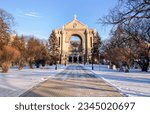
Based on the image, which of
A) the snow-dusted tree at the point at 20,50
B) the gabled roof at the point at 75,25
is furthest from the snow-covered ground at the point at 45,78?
the gabled roof at the point at 75,25

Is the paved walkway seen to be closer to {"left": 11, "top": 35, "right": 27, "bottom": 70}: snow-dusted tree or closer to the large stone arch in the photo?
{"left": 11, "top": 35, "right": 27, "bottom": 70}: snow-dusted tree

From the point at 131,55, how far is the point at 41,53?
2507 cm

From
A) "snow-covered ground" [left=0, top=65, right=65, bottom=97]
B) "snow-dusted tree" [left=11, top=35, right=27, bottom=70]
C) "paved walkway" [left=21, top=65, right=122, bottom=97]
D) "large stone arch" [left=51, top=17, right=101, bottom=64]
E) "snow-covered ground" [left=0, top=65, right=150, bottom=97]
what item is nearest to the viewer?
"paved walkway" [left=21, top=65, right=122, bottom=97]

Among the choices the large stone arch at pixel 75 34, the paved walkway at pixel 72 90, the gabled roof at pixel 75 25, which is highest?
the gabled roof at pixel 75 25

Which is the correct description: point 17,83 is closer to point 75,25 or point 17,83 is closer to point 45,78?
point 45,78

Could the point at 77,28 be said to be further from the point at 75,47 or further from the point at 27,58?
the point at 27,58

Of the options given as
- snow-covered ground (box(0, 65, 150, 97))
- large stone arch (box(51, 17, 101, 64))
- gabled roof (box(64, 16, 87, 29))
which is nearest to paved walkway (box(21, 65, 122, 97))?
A: snow-covered ground (box(0, 65, 150, 97))

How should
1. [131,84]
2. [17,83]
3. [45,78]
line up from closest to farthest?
[17,83] < [131,84] < [45,78]

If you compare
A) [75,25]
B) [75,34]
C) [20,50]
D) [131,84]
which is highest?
[75,25]

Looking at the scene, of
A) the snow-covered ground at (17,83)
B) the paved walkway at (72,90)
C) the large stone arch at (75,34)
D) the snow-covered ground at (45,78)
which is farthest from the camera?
the large stone arch at (75,34)

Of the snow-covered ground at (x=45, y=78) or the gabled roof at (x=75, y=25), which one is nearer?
the snow-covered ground at (x=45, y=78)

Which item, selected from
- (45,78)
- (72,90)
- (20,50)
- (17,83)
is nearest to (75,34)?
(20,50)

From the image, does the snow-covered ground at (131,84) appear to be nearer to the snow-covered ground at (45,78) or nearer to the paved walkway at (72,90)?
the snow-covered ground at (45,78)

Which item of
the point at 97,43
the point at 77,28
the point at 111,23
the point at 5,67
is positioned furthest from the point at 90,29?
the point at 111,23
